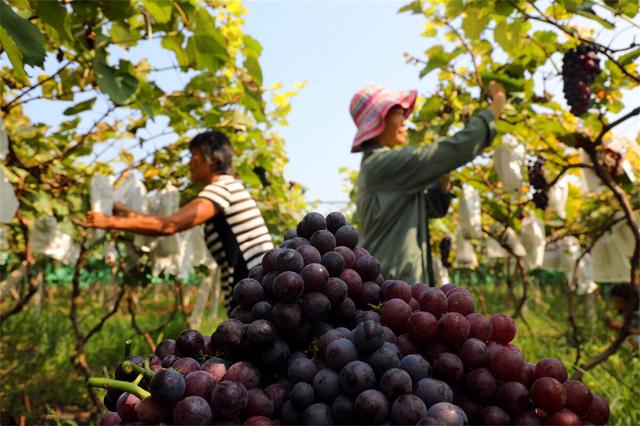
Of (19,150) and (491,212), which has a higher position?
(19,150)

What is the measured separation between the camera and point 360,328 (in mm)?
633

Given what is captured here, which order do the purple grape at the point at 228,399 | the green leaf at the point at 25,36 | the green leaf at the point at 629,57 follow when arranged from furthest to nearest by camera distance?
the green leaf at the point at 629,57, the green leaf at the point at 25,36, the purple grape at the point at 228,399

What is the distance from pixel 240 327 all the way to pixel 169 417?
0.14 m

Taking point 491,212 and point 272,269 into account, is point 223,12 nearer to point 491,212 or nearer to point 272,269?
point 491,212

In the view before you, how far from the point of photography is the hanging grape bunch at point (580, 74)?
2.58 m

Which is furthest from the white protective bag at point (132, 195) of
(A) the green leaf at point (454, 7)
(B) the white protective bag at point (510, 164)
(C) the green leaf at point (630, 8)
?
(C) the green leaf at point (630, 8)

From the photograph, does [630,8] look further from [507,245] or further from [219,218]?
[507,245]

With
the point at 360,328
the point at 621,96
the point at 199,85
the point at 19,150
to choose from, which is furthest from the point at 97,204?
the point at 621,96

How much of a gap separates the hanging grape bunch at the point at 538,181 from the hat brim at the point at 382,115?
165 centimetres

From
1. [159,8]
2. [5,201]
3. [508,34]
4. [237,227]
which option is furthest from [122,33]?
[508,34]

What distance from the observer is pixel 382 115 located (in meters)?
2.26

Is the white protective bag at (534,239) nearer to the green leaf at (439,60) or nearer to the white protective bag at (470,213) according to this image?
the white protective bag at (470,213)

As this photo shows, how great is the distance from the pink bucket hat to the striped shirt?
61 centimetres

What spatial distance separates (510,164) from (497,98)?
0.83 meters
